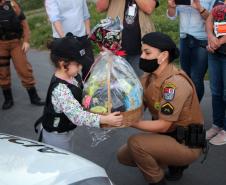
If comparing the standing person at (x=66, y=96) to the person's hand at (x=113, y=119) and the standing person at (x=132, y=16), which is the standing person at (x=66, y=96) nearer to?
the person's hand at (x=113, y=119)

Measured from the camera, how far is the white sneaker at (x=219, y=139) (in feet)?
15.9

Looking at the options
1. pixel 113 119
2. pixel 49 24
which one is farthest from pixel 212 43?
pixel 49 24

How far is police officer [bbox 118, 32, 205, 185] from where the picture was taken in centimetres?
368

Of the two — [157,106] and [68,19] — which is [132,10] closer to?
[68,19]

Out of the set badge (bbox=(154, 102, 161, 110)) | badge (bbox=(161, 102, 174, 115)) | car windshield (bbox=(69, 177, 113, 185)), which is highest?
badge (bbox=(161, 102, 174, 115))

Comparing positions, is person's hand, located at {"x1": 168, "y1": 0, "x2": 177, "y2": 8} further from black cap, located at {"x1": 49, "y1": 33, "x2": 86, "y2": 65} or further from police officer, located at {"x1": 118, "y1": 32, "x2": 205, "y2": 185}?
black cap, located at {"x1": 49, "y1": 33, "x2": 86, "y2": 65}

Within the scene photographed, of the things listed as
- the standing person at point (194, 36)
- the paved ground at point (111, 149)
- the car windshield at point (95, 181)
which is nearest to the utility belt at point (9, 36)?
the paved ground at point (111, 149)

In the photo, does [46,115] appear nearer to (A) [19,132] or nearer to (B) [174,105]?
(B) [174,105]

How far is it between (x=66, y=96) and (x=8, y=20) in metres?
2.52

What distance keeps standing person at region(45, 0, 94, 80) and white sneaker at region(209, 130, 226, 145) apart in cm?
146

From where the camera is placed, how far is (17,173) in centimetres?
277

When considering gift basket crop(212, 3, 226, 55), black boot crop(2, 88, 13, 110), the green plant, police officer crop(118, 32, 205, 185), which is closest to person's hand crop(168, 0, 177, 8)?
gift basket crop(212, 3, 226, 55)

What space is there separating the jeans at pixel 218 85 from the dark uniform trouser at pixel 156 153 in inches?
40.1

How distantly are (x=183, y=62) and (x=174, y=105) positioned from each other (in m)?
1.52
